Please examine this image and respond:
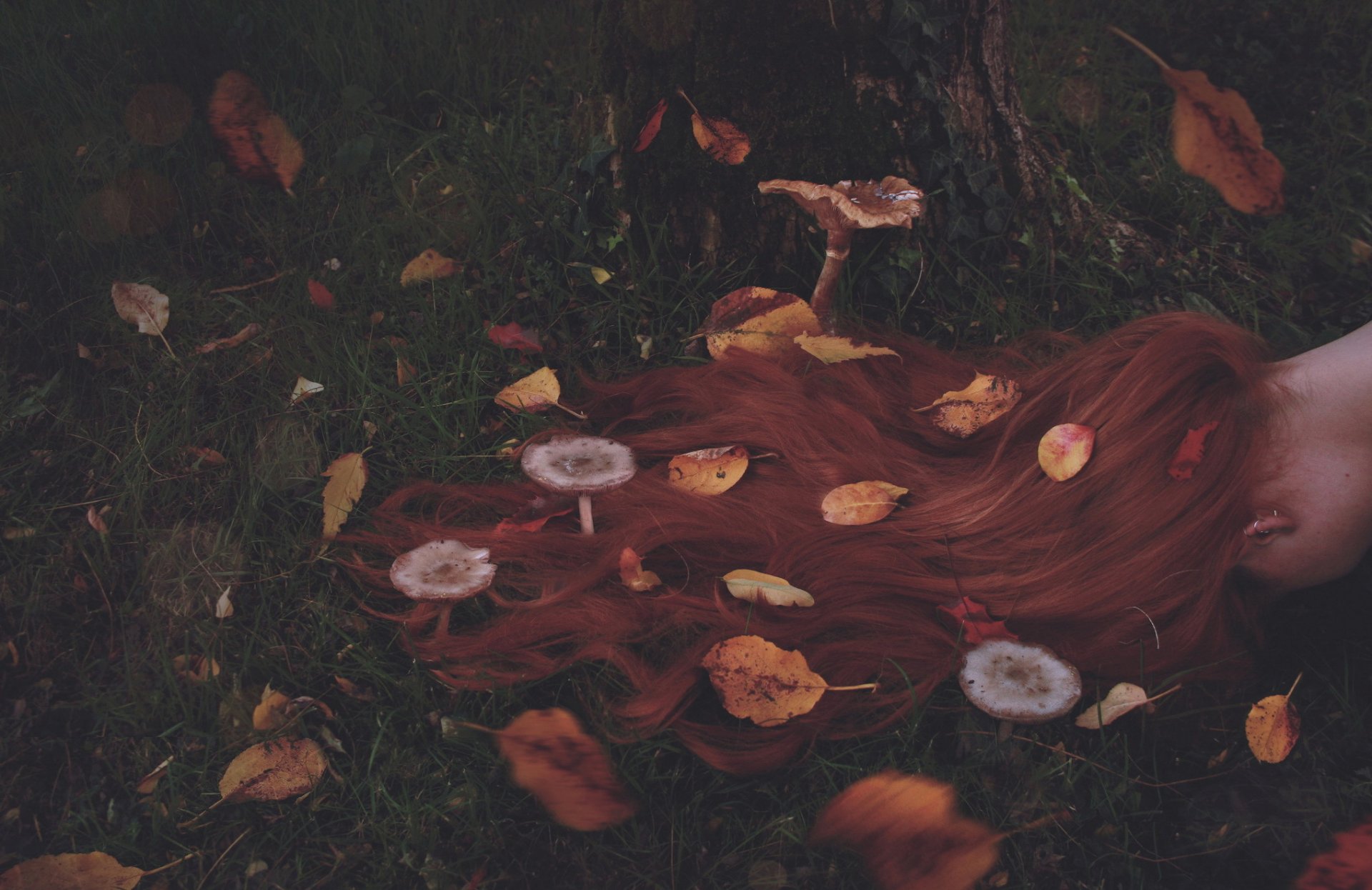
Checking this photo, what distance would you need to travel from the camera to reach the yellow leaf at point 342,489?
196 cm

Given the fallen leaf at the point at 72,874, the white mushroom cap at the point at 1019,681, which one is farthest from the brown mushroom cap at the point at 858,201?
the fallen leaf at the point at 72,874

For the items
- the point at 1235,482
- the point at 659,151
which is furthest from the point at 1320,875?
the point at 659,151

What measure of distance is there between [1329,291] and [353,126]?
279cm

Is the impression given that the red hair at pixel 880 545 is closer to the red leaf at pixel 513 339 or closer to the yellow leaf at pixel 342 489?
the yellow leaf at pixel 342 489

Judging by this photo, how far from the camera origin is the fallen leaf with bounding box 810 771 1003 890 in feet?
4.88

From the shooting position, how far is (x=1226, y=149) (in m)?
2.76

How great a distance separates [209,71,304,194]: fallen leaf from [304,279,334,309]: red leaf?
17.0 inches

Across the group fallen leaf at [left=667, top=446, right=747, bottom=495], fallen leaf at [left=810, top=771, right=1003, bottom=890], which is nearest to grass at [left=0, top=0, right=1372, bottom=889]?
fallen leaf at [left=810, top=771, right=1003, bottom=890]

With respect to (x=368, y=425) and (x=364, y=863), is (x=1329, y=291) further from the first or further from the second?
(x=364, y=863)

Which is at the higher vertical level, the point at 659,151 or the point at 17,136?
the point at 659,151

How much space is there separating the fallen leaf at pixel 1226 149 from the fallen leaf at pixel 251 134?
242 centimetres

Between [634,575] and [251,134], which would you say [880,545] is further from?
[251,134]

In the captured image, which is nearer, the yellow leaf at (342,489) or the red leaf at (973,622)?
the red leaf at (973,622)

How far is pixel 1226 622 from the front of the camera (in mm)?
1758
